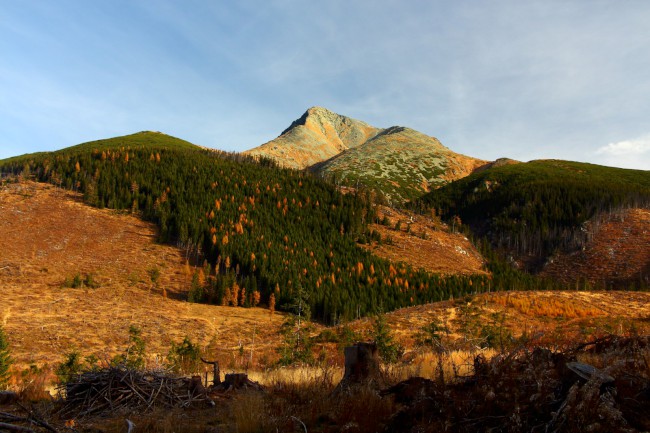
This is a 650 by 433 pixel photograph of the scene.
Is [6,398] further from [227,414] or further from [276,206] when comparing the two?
[276,206]

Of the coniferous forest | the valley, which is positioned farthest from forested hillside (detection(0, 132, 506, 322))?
the valley

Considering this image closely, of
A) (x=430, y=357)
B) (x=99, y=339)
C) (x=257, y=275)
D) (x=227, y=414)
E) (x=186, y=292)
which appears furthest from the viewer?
(x=257, y=275)

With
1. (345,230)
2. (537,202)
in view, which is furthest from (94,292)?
(537,202)

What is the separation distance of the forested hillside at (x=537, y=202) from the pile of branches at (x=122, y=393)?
120m

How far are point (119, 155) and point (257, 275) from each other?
265 ft

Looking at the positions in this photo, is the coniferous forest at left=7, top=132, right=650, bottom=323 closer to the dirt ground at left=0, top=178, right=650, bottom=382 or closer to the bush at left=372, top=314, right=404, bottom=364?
the dirt ground at left=0, top=178, right=650, bottom=382

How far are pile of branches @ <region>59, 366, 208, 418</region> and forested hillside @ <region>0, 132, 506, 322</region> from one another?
3990 cm

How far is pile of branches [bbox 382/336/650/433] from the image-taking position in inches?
150

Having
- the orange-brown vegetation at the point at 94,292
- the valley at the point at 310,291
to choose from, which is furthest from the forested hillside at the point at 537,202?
the orange-brown vegetation at the point at 94,292

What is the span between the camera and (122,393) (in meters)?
7.23

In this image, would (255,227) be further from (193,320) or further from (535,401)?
(535,401)

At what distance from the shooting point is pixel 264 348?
34.4 metres

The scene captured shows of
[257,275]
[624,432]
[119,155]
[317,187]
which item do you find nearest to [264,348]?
[624,432]

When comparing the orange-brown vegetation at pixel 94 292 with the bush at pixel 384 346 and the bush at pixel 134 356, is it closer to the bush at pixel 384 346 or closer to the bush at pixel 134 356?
the bush at pixel 134 356
